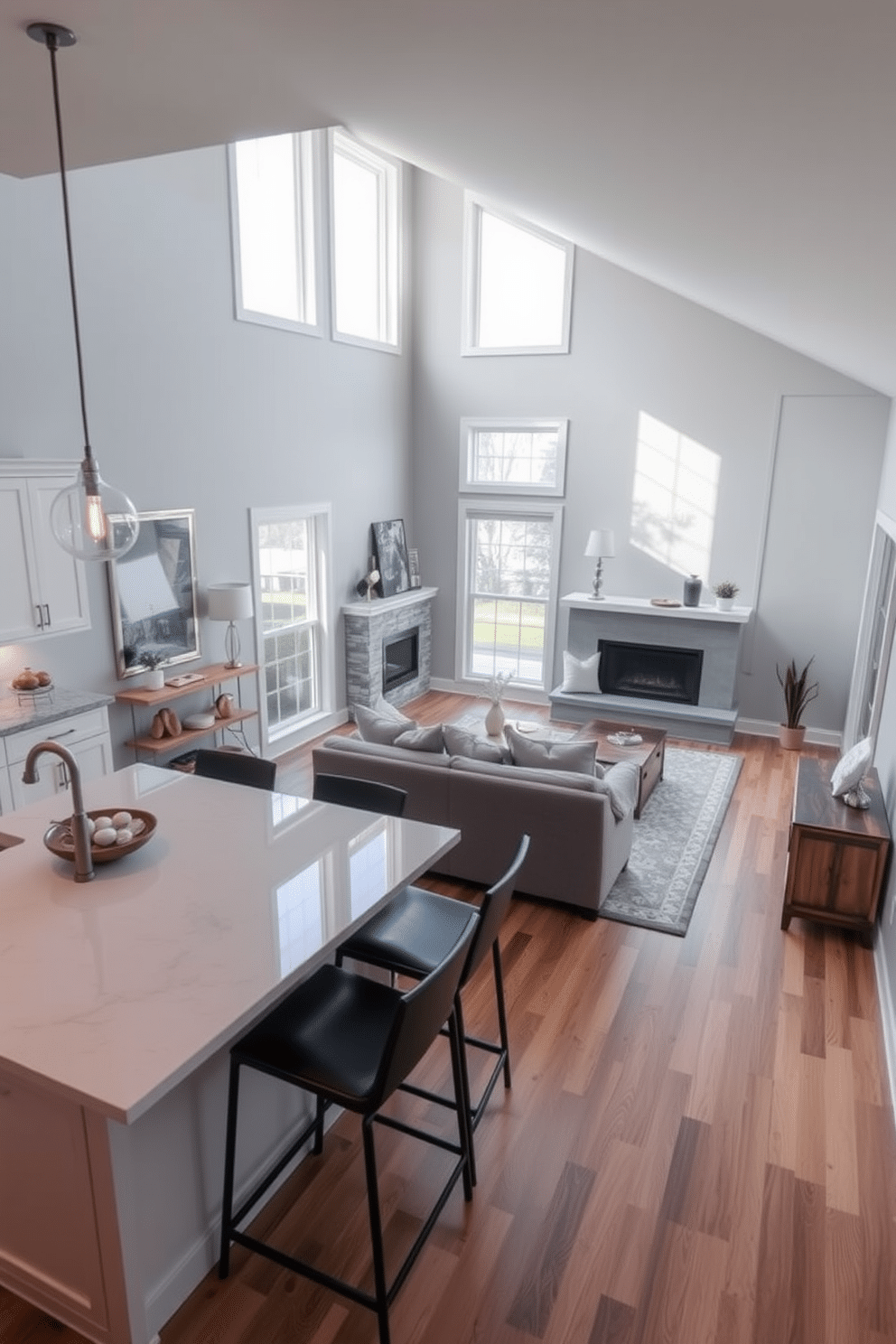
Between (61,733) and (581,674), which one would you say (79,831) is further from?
(581,674)

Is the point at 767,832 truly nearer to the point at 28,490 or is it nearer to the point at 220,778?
the point at 220,778

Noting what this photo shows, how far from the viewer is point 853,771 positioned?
168 inches

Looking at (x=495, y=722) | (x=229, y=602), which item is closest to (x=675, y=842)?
(x=495, y=722)

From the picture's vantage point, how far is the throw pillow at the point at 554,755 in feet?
14.5

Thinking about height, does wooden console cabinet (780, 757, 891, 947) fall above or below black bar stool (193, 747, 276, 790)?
below

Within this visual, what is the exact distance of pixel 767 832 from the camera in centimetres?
538

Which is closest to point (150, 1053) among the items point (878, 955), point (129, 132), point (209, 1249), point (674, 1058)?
point (209, 1249)

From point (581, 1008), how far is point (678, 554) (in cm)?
496

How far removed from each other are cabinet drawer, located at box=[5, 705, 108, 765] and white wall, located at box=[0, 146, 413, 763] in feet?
1.40

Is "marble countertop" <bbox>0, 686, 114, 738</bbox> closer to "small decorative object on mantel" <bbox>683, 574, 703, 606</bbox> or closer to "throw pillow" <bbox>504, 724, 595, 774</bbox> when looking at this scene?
"throw pillow" <bbox>504, 724, 595, 774</bbox>

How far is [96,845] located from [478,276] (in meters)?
7.02

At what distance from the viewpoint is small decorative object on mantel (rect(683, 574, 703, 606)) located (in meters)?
7.22

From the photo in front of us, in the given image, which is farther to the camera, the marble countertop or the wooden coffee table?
the wooden coffee table

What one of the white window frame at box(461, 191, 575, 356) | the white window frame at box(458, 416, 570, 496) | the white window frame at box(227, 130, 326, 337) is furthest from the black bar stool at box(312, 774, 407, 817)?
the white window frame at box(461, 191, 575, 356)
